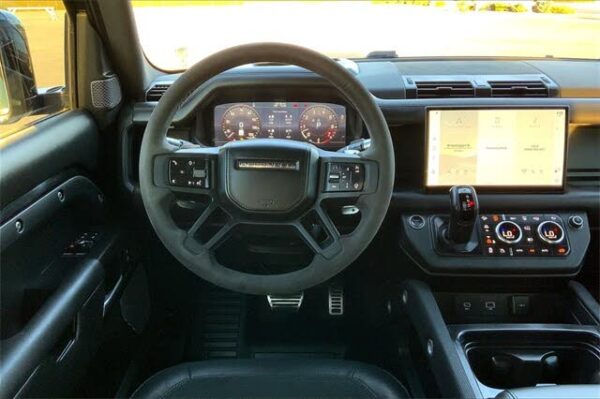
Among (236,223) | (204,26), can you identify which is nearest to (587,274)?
(236,223)

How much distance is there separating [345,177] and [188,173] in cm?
41

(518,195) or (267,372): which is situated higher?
(518,195)

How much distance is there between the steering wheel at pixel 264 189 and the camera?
1577 millimetres

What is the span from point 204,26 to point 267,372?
78.1 inches

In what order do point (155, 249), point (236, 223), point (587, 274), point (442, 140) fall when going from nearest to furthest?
point (236, 223), point (442, 140), point (587, 274), point (155, 249)

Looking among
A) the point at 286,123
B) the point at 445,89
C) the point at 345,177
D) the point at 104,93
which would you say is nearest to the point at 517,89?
the point at 445,89

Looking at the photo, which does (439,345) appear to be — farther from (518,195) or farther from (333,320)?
(333,320)

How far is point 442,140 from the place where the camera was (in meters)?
2.09

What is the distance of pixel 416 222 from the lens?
Answer: 2174 millimetres

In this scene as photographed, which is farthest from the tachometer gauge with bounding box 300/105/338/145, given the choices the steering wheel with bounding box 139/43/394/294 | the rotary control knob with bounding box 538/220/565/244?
the rotary control knob with bounding box 538/220/565/244

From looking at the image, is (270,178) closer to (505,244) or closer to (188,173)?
(188,173)

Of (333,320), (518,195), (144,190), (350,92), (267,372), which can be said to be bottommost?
(333,320)

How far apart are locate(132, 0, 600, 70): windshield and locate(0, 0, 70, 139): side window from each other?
34cm

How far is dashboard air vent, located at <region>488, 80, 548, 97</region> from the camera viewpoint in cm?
219
